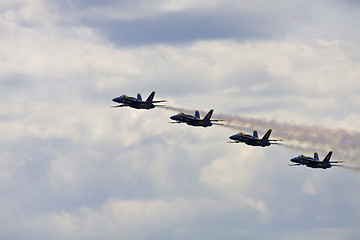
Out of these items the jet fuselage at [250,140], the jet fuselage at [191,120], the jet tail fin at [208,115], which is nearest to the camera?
the jet tail fin at [208,115]

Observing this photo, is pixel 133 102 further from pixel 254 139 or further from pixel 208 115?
pixel 254 139

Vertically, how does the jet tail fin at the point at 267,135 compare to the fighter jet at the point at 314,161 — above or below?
above

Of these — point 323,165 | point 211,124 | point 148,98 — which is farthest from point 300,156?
point 148,98

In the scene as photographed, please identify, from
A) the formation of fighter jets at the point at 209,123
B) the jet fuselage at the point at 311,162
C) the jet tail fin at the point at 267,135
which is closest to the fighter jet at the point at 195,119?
the formation of fighter jets at the point at 209,123

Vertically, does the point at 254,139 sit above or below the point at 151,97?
below

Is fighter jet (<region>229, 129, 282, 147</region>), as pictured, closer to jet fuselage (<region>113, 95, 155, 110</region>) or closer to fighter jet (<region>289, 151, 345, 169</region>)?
fighter jet (<region>289, 151, 345, 169</region>)

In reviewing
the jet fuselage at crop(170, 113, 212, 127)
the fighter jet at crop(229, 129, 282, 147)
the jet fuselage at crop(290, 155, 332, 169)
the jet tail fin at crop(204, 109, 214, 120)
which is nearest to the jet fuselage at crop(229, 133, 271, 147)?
the fighter jet at crop(229, 129, 282, 147)

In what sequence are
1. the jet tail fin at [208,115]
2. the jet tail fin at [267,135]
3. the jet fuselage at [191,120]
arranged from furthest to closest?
the jet tail fin at [267,135] < the jet fuselage at [191,120] < the jet tail fin at [208,115]

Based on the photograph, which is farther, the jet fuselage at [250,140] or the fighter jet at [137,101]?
the fighter jet at [137,101]

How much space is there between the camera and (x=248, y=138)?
18712cm

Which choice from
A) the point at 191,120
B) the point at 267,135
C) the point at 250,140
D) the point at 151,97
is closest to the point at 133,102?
the point at 151,97

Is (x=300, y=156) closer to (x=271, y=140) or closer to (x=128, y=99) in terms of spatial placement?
(x=271, y=140)

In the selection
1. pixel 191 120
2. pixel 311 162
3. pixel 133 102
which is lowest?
pixel 311 162

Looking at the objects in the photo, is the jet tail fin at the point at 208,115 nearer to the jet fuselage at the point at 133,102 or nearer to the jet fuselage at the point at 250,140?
the jet fuselage at the point at 250,140
